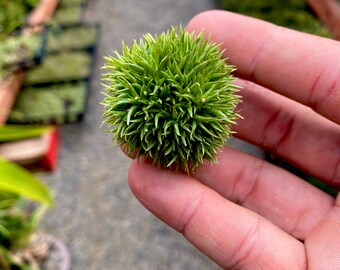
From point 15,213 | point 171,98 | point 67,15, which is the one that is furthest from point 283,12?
point 15,213

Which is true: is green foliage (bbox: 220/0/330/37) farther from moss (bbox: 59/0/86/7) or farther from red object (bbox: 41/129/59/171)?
red object (bbox: 41/129/59/171)

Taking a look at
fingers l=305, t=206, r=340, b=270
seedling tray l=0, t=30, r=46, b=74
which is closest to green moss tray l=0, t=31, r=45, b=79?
seedling tray l=0, t=30, r=46, b=74

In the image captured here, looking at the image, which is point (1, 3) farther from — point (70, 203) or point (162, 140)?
point (162, 140)

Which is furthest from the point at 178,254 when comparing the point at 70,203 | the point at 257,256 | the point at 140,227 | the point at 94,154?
the point at 257,256

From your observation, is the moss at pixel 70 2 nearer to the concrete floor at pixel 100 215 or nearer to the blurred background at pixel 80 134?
the blurred background at pixel 80 134

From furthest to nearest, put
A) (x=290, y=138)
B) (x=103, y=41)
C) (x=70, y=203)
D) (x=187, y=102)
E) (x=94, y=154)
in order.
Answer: (x=103, y=41), (x=94, y=154), (x=70, y=203), (x=290, y=138), (x=187, y=102)

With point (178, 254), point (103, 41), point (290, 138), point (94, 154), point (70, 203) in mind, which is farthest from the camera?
point (103, 41)
